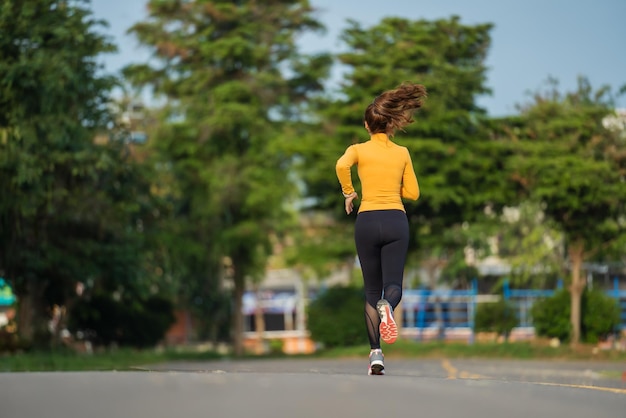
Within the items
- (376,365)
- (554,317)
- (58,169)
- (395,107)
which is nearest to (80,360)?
(58,169)

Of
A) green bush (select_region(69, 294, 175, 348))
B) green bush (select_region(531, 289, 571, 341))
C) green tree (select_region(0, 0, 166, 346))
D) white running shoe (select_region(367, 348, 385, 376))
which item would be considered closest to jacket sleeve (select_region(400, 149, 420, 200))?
white running shoe (select_region(367, 348, 385, 376))

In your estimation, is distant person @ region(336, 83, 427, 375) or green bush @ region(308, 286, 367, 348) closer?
distant person @ region(336, 83, 427, 375)

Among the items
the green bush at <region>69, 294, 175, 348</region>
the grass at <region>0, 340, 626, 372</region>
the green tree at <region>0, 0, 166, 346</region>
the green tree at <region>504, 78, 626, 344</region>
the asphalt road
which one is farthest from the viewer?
the green bush at <region>69, 294, 175, 348</region>

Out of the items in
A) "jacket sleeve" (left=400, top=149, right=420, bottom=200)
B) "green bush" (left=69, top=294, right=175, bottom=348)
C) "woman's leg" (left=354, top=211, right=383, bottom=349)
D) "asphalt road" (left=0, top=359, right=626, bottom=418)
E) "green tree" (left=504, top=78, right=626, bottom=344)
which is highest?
"green tree" (left=504, top=78, right=626, bottom=344)

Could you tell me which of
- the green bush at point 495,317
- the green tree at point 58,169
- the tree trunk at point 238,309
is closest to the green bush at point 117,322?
the tree trunk at point 238,309

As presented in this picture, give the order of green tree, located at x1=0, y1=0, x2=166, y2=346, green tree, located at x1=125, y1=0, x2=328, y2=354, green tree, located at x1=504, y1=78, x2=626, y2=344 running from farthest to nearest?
green tree, located at x1=125, y1=0, x2=328, y2=354 → green tree, located at x1=504, y1=78, x2=626, y2=344 → green tree, located at x1=0, y1=0, x2=166, y2=346

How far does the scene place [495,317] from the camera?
133 ft

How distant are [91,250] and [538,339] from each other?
13.0m

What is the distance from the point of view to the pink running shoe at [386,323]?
274 inches

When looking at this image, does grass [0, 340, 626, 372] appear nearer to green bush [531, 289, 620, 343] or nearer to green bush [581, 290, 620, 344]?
green bush [531, 289, 620, 343]

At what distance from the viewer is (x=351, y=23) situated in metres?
38.4

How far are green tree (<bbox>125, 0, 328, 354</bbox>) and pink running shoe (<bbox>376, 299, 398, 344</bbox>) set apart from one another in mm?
35498

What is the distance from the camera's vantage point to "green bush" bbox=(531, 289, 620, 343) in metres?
33.3

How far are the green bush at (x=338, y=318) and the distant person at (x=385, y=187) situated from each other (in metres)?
30.4
